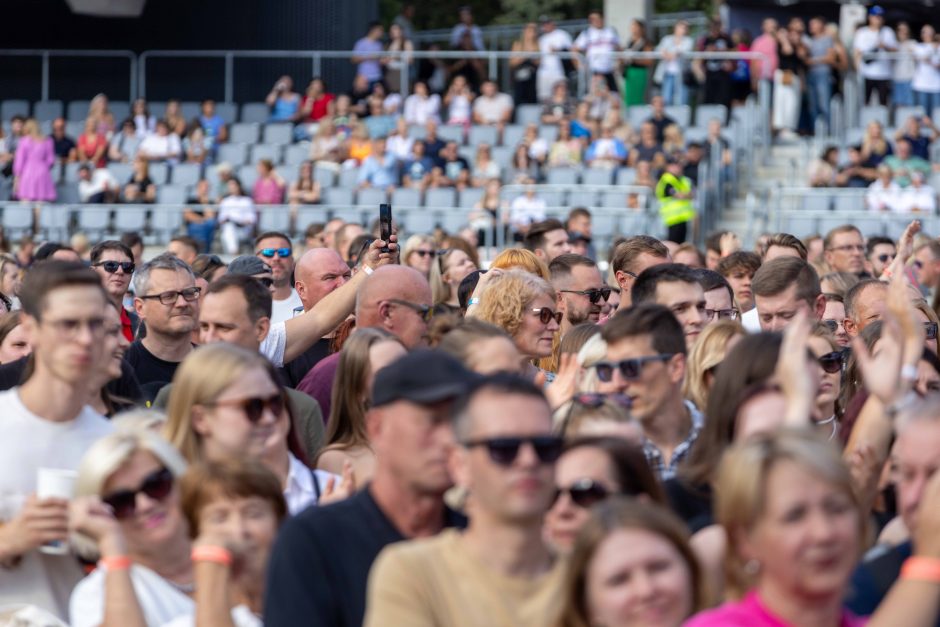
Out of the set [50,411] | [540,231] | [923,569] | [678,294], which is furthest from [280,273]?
[923,569]

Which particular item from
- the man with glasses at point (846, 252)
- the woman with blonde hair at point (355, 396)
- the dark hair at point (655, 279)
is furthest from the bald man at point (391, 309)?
the man with glasses at point (846, 252)

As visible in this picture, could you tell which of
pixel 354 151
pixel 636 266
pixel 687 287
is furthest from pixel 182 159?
pixel 687 287

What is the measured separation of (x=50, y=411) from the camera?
18.5 ft

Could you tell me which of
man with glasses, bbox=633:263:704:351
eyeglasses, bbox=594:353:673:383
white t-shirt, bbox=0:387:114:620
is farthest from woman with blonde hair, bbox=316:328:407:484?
man with glasses, bbox=633:263:704:351

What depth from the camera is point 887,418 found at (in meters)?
5.57

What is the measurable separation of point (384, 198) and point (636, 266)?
13.4 meters

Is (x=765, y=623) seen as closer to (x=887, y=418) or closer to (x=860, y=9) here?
(x=887, y=418)

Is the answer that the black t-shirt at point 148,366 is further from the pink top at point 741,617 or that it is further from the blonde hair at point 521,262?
the pink top at point 741,617

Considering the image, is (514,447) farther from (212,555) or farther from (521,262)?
(521,262)

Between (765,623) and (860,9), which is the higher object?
(860,9)

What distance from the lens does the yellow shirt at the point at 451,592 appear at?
4.19m

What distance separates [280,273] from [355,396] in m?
5.44

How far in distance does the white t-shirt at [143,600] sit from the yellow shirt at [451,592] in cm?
86

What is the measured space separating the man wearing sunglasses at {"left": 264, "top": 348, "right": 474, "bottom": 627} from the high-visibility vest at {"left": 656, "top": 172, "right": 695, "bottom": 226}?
15.5 metres
